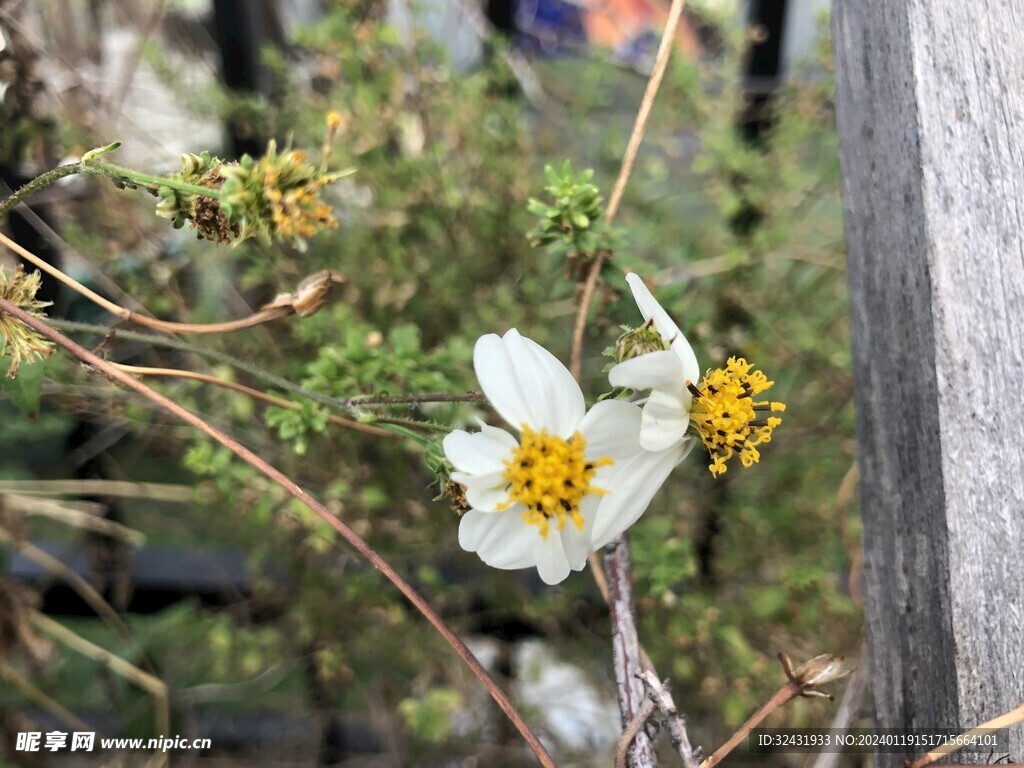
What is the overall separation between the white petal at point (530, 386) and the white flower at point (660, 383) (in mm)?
35

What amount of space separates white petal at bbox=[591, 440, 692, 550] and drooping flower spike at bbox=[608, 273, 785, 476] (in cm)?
2

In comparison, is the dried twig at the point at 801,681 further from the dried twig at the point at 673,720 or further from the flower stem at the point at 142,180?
the flower stem at the point at 142,180

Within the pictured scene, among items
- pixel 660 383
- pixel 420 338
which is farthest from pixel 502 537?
pixel 420 338

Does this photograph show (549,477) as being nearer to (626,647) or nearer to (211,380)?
(626,647)

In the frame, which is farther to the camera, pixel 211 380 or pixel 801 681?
pixel 211 380

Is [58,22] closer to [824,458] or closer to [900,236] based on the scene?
[900,236]

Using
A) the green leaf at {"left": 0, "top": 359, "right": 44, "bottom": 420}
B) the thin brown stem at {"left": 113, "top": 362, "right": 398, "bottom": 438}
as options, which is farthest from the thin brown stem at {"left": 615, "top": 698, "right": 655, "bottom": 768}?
the green leaf at {"left": 0, "top": 359, "right": 44, "bottom": 420}

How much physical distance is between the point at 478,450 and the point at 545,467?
4 cm

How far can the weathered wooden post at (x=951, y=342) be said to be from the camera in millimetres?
424

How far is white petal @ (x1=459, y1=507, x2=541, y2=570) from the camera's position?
414 millimetres

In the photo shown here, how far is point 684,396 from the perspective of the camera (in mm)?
410

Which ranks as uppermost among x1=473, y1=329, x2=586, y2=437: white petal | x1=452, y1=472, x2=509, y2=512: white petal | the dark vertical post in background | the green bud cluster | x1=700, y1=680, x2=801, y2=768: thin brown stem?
the dark vertical post in background

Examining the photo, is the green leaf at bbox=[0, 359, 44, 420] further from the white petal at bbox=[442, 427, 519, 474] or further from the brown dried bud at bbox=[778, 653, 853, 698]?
the brown dried bud at bbox=[778, 653, 853, 698]

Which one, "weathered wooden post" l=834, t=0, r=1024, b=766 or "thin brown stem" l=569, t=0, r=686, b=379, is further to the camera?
"thin brown stem" l=569, t=0, r=686, b=379
